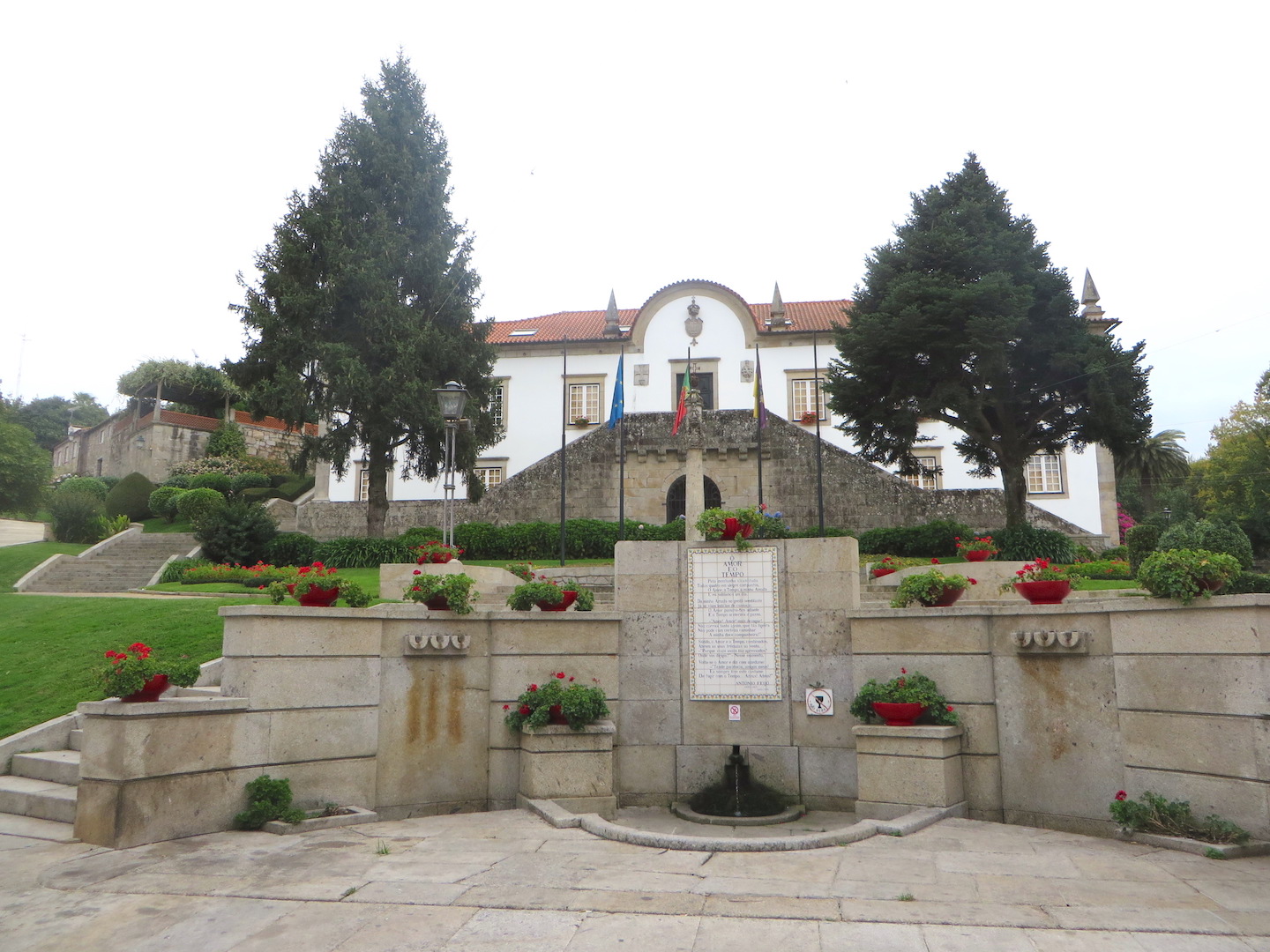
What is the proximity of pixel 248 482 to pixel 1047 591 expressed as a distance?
34521mm

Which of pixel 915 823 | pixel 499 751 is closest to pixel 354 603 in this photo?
pixel 499 751

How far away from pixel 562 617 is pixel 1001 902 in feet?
18.6

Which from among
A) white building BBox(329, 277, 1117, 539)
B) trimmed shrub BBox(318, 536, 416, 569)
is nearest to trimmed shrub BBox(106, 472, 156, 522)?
white building BBox(329, 277, 1117, 539)

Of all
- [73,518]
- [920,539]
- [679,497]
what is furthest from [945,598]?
[73,518]

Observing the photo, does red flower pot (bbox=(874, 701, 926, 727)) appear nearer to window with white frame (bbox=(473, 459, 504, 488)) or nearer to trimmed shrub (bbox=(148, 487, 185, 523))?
window with white frame (bbox=(473, 459, 504, 488))

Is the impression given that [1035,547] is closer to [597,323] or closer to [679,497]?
[679,497]

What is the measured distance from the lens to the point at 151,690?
812cm

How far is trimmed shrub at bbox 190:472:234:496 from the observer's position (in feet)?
119

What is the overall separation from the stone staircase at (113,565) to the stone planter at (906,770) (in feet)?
57.8

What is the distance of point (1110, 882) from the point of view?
257 inches

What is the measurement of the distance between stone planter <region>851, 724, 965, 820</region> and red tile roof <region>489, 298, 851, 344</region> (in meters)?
26.3

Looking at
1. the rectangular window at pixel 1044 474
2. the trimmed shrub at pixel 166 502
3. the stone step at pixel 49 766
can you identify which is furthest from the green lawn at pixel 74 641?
the rectangular window at pixel 1044 474

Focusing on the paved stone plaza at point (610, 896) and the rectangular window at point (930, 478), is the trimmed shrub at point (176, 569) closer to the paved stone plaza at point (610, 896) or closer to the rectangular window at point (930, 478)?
the paved stone plaza at point (610, 896)

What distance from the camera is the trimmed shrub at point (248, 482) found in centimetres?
3618
